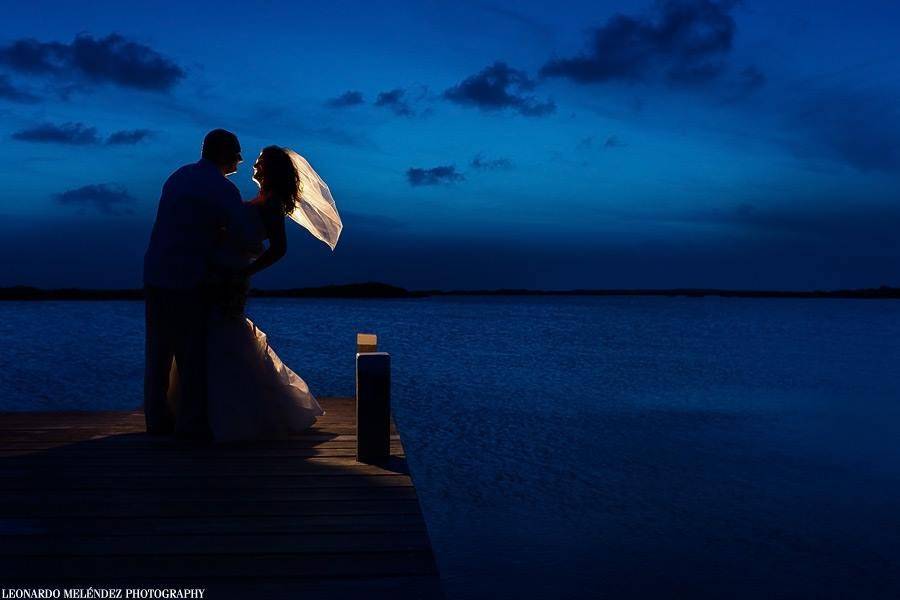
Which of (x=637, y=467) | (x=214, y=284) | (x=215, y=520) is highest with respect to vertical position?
(x=214, y=284)

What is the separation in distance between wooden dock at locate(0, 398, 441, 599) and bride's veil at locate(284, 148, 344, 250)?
1.48 metres

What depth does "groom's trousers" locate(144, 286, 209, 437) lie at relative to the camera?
491 centimetres

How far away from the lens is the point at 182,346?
4938 mm

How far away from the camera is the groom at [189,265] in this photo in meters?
4.84

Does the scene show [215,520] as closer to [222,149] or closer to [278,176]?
[278,176]

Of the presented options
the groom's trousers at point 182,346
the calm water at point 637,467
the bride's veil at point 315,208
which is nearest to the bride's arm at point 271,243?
the bride's veil at point 315,208

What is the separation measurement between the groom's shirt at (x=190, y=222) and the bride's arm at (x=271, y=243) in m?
0.19

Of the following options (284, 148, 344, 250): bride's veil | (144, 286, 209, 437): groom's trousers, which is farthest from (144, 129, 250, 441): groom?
(284, 148, 344, 250): bride's veil

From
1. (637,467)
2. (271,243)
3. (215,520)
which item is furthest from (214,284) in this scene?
(637,467)

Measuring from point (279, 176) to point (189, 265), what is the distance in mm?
830

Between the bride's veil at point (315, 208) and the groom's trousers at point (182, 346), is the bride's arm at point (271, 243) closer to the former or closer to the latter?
the bride's veil at point (315, 208)

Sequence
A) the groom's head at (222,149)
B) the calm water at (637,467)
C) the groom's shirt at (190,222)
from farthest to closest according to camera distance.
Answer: the calm water at (637,467), the groom's head at (222,149), the groom's shirt at (190,222)

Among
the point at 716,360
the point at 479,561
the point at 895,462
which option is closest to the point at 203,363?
the point at 479,561

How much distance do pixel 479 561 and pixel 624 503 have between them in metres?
3.06
